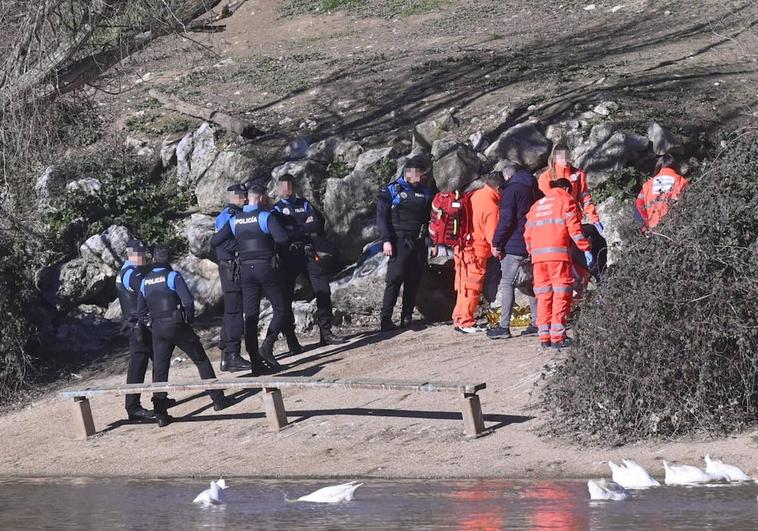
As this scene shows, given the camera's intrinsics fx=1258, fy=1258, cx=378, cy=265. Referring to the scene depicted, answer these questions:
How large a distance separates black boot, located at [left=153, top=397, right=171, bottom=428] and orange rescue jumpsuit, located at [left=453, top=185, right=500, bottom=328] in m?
3.45

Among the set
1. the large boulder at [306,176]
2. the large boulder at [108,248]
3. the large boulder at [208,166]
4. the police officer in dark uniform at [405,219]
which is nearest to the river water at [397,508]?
the police officer in dark uniform at [405,219]

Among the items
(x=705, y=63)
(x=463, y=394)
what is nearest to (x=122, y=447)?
(x=463, y=394)

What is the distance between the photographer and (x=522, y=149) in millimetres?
16953

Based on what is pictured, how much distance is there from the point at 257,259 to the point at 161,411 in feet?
6.15

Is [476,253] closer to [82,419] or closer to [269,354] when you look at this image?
[269,354]

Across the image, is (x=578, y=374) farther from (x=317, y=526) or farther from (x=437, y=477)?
(x=317, y=526)

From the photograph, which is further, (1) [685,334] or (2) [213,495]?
(1) [685,334]

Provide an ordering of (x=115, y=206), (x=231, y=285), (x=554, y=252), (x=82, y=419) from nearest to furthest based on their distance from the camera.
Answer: (x=554, y=252) → (x=82, y=419) → (x=231, y=285) → (x=115, y=206)

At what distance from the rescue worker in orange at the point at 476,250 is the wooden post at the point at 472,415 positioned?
11.3ft

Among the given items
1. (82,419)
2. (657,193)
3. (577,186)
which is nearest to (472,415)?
(657,193)

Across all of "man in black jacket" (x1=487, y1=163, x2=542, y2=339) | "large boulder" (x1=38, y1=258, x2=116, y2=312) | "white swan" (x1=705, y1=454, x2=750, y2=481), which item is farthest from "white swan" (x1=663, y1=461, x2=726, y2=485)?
"large boulder" (x1=38, y1=258, x2=116, y2=312)

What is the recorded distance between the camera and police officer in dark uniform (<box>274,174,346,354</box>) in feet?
45.5

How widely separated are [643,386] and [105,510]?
13.7ft

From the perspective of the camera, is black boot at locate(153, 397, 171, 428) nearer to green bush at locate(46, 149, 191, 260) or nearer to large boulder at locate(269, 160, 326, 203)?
large boulder at locate(269, 160, 326, 203)
